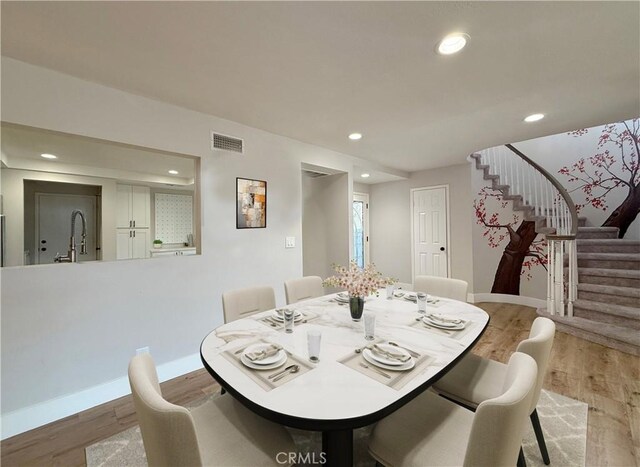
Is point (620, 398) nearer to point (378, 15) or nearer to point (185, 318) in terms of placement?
point (378, 15)

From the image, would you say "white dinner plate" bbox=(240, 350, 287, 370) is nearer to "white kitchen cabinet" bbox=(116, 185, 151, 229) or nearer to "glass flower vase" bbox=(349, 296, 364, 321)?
"glass flower vase" bbox=(349, 296, 364, 321)

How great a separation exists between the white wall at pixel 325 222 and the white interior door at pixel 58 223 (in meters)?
4.14

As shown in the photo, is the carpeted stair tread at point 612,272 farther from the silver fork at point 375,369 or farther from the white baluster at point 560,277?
the silver fork at point 375,369

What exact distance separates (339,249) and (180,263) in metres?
2.37

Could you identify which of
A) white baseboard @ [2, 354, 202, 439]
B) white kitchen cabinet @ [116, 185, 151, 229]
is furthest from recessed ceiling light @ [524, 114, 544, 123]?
white kitchen cabinet @ [116, 185, 151, 229]

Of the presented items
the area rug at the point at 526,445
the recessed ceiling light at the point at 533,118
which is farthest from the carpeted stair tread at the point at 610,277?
the area rug at the point at 526,445

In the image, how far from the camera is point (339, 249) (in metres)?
4.27

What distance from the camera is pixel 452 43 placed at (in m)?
1.62

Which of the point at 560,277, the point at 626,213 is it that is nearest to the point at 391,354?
the point at 560,277

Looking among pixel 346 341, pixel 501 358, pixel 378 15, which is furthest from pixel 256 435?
pixel 501 358

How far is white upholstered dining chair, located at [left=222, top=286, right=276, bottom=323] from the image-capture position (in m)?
1.94

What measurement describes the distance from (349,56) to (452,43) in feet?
2.00

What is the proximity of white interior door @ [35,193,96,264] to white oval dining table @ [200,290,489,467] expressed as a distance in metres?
5.29

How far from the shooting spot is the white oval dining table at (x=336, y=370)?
2.91ft
